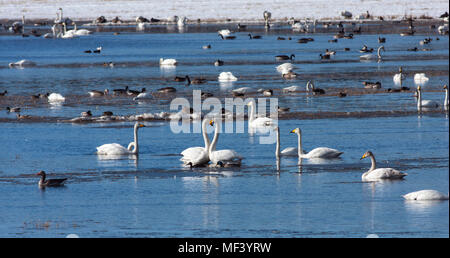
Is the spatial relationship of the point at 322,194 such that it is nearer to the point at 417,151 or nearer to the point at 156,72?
the point at 417,151

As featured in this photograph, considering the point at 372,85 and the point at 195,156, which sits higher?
the point at 195,156

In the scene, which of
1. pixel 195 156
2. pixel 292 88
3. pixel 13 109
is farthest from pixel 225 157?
pixel 292 88

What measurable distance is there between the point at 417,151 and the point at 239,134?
4.35 m

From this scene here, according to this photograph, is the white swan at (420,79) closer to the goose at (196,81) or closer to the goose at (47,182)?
the goose at (196,81)

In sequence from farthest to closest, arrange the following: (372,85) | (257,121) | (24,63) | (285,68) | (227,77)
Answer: (24,63), (285,68), (227,77), (372,85), (257,121)

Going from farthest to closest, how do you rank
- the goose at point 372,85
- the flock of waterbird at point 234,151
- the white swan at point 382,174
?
the goose at point 372,85
the flock of waterbird at point 234,151
the white swan at point 382,174

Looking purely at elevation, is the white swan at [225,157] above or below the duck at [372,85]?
above

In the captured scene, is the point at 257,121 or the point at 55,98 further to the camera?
the point at 55,98

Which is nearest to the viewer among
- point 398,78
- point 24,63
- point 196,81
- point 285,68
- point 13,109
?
point 13,109

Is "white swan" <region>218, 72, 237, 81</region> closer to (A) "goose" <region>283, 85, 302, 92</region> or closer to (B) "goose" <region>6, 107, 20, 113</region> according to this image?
(A) "goose" <region>283, 85, 302, 92</region>

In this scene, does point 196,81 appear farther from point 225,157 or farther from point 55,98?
point 225,157

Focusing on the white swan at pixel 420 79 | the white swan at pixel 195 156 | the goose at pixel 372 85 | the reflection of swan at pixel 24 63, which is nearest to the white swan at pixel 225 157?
the white swan at pixel 195 156

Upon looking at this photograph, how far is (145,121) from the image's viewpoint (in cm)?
2280

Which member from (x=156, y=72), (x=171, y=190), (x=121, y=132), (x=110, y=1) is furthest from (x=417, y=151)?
(x=110, y=1)
